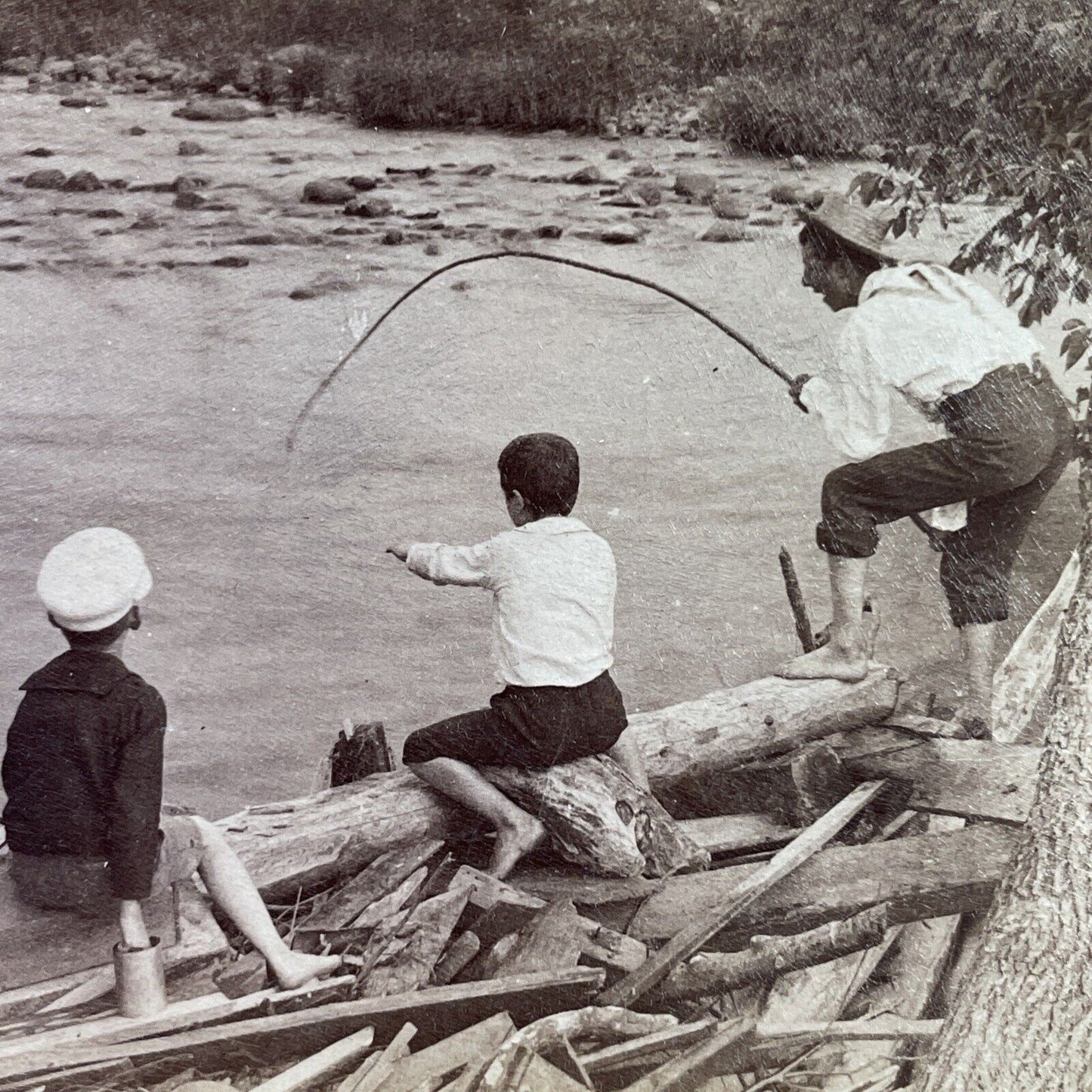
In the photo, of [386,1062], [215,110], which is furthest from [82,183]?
[386,1062]

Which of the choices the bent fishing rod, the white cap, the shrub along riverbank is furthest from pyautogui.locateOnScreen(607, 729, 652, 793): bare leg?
the shrub along riverbank

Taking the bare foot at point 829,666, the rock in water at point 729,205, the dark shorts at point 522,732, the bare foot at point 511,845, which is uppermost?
the rock in water at point 729,205

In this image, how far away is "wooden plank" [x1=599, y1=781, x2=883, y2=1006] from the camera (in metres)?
2.93

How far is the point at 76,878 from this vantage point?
105 inches

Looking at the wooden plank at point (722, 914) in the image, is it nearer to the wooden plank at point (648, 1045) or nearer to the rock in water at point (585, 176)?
the wooden plank at point (648, 1045)

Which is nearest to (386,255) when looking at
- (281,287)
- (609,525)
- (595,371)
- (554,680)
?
(281,287)

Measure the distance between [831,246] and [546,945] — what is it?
1.73m

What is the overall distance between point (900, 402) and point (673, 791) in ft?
3.48

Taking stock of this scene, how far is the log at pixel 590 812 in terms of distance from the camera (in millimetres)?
2973

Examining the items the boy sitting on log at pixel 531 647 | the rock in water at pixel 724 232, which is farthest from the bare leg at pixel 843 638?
the rock in water at pixel 724 232

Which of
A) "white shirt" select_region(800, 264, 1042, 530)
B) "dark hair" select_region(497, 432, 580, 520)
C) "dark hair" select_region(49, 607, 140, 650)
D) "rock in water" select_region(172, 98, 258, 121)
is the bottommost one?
"dark hair" select_region(49, 607, 140, 650)

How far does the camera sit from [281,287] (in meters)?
3.06

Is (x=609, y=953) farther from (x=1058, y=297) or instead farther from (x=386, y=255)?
(x=1058, y=297)

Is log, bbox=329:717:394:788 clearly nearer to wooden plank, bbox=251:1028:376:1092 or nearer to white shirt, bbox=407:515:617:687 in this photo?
white shirt, bbox=407:515:617:687
